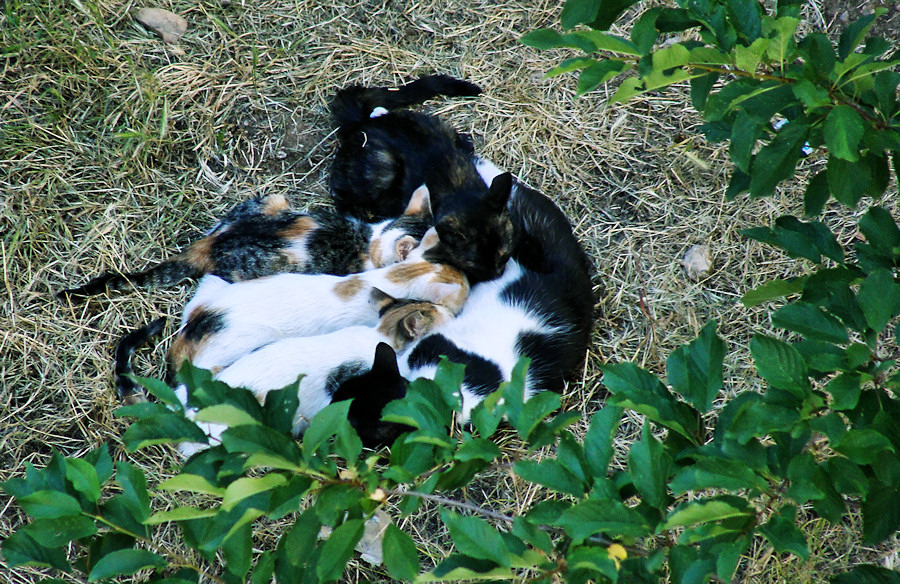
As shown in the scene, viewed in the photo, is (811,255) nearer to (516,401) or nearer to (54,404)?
(516,401)

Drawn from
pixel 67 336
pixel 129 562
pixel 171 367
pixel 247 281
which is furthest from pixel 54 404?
pixel 129 562

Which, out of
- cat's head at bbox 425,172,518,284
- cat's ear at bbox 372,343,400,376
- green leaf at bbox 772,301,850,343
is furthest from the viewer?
cat's head at bbox 425,172,518,284

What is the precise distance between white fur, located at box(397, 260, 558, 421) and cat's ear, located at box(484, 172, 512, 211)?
0.30 metres

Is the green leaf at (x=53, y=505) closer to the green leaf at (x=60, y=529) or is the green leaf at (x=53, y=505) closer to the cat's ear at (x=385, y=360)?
the green leaf at (x=60, y=529)

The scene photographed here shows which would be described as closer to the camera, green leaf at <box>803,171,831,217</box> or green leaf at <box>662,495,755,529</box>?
green leaf at <box>662,495,755,529</box>

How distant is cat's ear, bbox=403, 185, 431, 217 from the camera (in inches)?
116

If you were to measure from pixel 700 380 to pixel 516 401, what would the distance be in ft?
1.04

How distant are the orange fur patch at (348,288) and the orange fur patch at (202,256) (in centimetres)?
52

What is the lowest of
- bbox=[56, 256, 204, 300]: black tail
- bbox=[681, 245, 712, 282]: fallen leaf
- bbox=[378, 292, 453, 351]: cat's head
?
bbox=[56, 256, 204, 300]: black tail

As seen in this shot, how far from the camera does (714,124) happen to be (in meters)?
1.62

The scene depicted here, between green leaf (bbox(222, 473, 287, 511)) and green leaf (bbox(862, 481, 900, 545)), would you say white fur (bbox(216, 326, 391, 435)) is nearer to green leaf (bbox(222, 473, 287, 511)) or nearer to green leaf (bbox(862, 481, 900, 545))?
green leaf (bbox(222, 473, 287, 511))

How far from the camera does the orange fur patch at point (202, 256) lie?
2.75 metres

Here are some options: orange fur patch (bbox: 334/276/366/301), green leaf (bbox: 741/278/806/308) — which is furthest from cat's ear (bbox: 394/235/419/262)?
green leaf (bbox: 741/278/806/308)

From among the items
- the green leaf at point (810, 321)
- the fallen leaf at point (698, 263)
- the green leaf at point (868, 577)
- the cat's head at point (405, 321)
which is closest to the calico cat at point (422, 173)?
the cat's head at point (405, 321)
